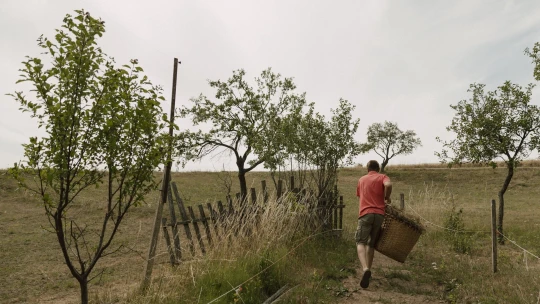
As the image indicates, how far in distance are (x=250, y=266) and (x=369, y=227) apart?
2.11 metres

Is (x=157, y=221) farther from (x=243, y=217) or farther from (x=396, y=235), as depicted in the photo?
(x=396, y=235)

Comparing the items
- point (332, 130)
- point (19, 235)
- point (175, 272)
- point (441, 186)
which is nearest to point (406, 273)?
point (175, 272)

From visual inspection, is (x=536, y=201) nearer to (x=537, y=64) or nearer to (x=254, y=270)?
(x=537, y=64)

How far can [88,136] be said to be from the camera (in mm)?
4043

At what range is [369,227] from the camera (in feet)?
22.1

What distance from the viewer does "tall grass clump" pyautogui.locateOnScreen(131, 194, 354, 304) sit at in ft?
18.3

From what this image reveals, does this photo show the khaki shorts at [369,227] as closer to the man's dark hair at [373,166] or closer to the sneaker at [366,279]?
the sneaker at [366,279]

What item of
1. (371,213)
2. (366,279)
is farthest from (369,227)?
(366,279)

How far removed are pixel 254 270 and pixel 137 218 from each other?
14.3 metres

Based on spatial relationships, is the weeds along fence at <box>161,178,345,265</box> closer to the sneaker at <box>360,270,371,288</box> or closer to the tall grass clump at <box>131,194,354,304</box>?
the tall grass clump at <box>131,194,354,304</box>

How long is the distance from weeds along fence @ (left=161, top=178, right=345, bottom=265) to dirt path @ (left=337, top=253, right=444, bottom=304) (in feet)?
6.06

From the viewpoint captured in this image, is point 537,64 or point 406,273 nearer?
point 406,273

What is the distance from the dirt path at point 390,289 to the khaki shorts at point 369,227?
2.50 ft

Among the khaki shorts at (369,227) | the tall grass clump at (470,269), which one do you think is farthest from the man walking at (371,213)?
the tall grass clump at (470,269)
